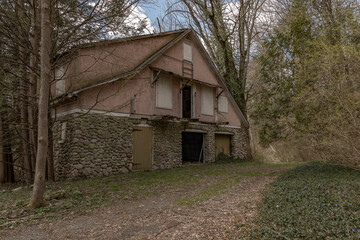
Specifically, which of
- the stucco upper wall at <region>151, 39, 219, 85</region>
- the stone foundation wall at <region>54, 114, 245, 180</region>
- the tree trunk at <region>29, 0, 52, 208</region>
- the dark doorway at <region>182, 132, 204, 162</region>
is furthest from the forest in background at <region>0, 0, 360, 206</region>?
the dark doorway at <region>182, 132, 204, 162</region>

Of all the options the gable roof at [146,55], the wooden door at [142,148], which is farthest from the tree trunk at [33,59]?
the wooden door at [142,148]

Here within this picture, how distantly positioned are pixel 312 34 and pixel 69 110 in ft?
38.2

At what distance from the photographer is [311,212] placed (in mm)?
4129

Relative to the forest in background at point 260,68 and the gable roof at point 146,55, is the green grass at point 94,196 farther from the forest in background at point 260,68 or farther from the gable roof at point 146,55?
the gable roof at point 146,55

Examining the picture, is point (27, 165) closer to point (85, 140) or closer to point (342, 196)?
point (85, 140)

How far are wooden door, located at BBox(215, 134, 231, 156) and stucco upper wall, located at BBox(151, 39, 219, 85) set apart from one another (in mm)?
3812

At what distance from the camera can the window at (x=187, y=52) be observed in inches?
582

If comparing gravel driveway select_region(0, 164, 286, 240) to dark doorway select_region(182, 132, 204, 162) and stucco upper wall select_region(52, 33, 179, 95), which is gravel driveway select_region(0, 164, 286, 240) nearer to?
stucco upper wall select_region(52, 33, 179, 95)

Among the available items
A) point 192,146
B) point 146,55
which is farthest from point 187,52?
point 192,146

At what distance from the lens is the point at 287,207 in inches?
177

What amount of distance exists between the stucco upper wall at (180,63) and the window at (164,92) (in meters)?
0.70

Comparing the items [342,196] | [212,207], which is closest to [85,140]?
[212,207]

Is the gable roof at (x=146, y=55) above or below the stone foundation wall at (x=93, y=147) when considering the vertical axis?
above

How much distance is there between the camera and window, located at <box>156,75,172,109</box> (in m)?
12.7
